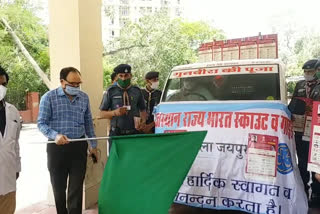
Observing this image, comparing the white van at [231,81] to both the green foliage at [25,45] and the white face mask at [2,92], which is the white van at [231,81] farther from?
the green foliage at [25,45]

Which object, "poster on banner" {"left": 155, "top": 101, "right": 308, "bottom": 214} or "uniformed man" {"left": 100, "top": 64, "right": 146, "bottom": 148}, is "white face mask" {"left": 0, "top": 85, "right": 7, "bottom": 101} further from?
"poster on banner" {"left": 155, "top": 101, "right": 308, "bottom": 214}

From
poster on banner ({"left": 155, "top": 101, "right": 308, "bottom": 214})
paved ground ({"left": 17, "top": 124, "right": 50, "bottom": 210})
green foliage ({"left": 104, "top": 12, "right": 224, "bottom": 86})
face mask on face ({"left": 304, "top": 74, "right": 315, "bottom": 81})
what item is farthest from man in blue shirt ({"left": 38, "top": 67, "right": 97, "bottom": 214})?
green foliage ({"left": 104, "top": 12, "right": 224, "bottom": 86})

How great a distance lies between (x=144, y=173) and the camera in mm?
2928

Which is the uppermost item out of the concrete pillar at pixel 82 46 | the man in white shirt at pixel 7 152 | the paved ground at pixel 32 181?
the concrete pillar at pixel 82 46

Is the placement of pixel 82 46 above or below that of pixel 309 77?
above

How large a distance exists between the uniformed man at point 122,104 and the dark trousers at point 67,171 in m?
0.73

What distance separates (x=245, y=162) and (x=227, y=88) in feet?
3.96

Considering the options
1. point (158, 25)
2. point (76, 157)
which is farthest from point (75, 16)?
point (158, 25)

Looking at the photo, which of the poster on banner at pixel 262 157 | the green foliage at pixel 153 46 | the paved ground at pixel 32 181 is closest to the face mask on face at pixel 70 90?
the paved ground at pixel 32 181

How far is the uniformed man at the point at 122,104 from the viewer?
14.7ft

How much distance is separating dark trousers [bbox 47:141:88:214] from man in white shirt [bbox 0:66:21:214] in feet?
2.10

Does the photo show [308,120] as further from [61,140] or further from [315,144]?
[61,140]

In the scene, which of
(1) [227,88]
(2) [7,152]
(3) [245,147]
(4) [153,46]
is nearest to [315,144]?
(3) [245,147]

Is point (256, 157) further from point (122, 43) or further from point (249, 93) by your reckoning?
point (122, 43)
